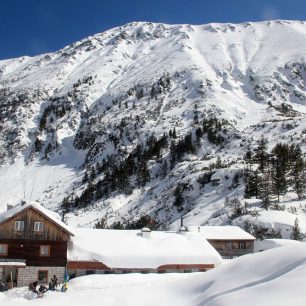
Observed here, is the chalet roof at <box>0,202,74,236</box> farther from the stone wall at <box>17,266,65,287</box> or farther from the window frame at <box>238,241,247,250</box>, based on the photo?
the window frame at <box>238,241,247,250</box>

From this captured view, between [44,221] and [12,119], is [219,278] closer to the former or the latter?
[44,221]

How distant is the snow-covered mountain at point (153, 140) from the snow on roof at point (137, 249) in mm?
21240

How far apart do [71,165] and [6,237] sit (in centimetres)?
11010

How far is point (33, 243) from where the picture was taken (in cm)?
3872

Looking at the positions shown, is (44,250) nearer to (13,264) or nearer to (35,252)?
(35,252)

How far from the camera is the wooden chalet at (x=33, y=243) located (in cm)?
3791

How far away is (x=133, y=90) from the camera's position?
18238cm

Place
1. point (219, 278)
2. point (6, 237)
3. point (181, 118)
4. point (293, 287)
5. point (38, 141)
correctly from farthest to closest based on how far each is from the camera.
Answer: point (38, 141) → point (181, 118) → point (6, 237) → point (219, 278) → point (293, 287)

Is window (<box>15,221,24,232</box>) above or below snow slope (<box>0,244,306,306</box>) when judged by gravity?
above

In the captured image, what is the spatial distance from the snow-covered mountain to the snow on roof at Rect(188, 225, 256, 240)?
20.6 feet

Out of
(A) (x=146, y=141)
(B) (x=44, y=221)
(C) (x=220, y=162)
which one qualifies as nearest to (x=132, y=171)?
(A) (x=146, y=141)

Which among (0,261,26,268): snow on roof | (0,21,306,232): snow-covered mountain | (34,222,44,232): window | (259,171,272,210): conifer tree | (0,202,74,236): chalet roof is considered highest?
(0,21,306,232): snow-covered mountain

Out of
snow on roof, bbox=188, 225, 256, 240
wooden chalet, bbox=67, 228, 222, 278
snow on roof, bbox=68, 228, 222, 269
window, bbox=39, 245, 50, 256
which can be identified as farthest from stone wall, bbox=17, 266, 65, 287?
snow on roof, bbox=188, 225, 256, 240

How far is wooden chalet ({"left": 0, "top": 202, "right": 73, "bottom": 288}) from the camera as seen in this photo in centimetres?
3791
